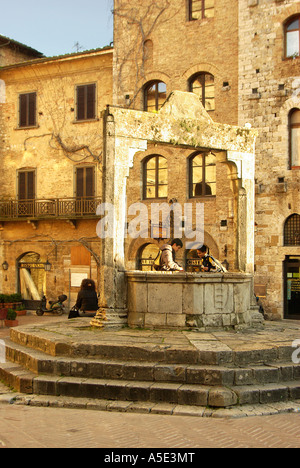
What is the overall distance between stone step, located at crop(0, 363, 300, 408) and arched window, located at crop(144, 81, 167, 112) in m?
15.6

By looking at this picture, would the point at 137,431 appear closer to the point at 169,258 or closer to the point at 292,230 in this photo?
the point at 169,258

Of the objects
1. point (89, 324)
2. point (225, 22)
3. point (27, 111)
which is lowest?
point (89, 324)

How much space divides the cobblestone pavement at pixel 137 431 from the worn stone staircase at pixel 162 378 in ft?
1.18

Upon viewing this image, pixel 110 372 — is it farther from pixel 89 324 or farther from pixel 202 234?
pixel 202 234

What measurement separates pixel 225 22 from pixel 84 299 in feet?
39.9

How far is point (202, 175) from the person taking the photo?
70.6ft

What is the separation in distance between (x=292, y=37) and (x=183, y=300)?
13205 mm

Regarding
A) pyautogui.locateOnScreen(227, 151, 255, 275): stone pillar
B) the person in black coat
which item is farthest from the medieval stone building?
pyautogui.locateOnScreen(227, 151, 255, 275): stone pillar

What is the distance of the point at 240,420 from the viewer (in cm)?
723

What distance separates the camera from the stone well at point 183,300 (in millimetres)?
10062

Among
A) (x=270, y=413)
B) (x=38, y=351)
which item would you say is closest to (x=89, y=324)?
(x=38, y=351)

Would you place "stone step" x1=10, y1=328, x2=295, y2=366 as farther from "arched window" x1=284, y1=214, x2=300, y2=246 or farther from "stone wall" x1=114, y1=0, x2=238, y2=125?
"stone wall" x1=114, y1=0, x2=238, y2=125

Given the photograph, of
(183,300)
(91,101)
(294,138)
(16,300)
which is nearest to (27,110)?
(91,101)

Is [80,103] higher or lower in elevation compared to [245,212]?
higher
